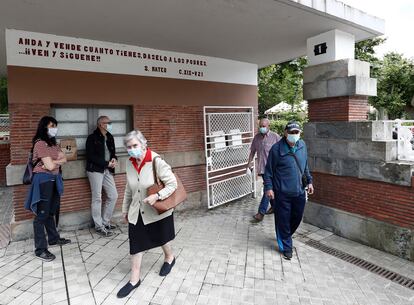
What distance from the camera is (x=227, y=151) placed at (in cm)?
757

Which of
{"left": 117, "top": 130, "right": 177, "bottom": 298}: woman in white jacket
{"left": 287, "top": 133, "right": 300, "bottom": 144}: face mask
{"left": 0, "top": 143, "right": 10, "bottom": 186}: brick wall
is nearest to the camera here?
{"left": 117, "top": 130, "right": 177, "bottom": 298}: woman in white jacket

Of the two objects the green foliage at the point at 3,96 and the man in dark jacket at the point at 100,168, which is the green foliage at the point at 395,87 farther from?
the green foliage at the point at 3,96

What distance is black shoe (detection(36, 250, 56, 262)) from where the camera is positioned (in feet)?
13.8

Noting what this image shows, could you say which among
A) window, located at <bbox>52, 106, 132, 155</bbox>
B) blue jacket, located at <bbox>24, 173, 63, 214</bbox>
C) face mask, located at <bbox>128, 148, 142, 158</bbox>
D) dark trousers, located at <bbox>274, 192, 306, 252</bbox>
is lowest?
dark trousers, located at <bbox>274, 192, 306, 252</bbox>

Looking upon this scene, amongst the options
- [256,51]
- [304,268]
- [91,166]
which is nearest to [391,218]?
[304,268]

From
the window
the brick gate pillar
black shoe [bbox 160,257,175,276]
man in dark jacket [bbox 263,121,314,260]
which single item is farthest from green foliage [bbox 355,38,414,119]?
black shoe [bbox 160,257,175,276]

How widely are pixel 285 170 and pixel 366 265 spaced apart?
171 centimetres

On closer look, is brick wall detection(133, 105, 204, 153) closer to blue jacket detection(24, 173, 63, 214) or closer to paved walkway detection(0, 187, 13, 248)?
blue jacket detection(24, 173, 63, 214)

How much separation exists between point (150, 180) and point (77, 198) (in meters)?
2.88

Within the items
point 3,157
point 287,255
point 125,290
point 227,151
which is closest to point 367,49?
point 227,151

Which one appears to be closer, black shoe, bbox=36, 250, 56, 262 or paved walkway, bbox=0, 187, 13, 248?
black shoe, bbox=36, 250, 56, 262

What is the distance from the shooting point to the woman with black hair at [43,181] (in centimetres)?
411

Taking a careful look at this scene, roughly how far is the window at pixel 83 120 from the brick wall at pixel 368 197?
3976mm

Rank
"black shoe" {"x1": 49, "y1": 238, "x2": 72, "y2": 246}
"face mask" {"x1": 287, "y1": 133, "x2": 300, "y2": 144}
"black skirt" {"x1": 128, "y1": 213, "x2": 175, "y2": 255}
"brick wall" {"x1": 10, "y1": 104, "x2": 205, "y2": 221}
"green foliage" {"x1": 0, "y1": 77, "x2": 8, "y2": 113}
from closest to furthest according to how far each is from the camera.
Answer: "black skirt" {"x1": 128, "y1": 213, "x2": 175, "y2": 255}, "face mask" {"x1": 287, "y1": 133, "x2": 300, "y2": 144}, "black shoe" {"x1": 49, "y1": 238, "x2": 72, "y2": 246}, "brick wall" {"x1": 10, "y1": 104, "x2": 205, "y2": 221}, "green foliage" {"x1": 0, "y1": 77, "x2": 8, "y2": 113}
